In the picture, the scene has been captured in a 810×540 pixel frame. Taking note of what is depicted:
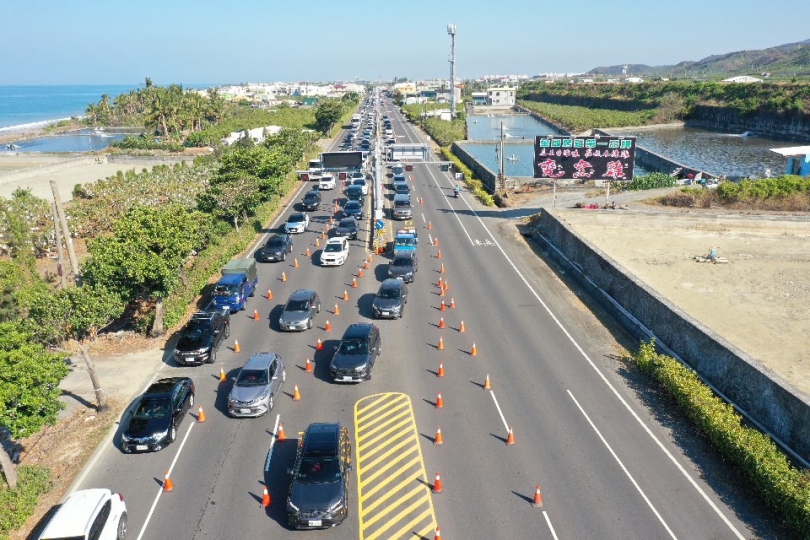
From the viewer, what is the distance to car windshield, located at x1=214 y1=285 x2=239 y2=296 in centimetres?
2977

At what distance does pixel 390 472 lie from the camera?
16.9 meters

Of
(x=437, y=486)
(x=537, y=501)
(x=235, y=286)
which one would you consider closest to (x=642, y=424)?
(x=537, y=501)

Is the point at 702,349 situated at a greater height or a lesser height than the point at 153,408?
greater

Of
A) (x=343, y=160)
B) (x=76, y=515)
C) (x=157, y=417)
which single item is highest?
(x=343, y=160)

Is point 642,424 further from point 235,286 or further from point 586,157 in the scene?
point 586,157

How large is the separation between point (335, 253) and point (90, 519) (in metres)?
25.7

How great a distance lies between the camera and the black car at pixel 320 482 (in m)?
14.5

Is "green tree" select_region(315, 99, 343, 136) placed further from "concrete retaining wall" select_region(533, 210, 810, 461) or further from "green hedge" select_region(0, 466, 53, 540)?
"green hedge" select_region(0, 466, 53, 540)

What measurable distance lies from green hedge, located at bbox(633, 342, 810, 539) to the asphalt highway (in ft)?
4.11

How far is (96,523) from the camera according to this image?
13.5 m

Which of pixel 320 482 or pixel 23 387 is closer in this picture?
pixel 320 482

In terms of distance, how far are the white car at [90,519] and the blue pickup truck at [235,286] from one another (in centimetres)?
1498

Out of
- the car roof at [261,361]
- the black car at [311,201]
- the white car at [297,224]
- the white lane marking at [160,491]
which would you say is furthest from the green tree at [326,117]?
the white lane marking at [160,491]

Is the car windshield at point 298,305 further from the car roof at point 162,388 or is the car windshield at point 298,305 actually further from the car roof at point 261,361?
the car roof at point 162,388
